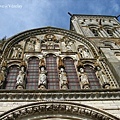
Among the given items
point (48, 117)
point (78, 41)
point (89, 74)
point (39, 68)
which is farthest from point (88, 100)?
point (78, 41)

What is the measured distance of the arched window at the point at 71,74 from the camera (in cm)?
1300

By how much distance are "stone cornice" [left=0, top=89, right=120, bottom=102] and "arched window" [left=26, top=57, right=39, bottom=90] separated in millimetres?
1806

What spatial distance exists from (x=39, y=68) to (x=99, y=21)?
710 inches

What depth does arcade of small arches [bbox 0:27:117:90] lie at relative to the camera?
12891 millimetres

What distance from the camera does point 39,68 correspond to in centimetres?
1465

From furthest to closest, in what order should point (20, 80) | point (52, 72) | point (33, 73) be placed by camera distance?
1. point (52, 72)
2. point (33, 73)
3. point (20, 80)

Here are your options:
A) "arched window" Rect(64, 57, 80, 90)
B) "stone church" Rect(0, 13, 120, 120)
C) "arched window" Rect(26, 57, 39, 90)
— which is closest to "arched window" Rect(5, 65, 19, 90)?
"stone church" Rect(0, 13, 120, 120)

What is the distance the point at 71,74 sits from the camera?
46.8 feet

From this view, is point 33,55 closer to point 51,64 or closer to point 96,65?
point 51,64

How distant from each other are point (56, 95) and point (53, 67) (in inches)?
167

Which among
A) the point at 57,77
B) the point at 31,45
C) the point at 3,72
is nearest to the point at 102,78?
the point at 57,77

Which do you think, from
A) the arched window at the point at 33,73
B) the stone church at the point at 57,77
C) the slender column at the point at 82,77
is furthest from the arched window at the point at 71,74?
the arched window at the point at 33,73

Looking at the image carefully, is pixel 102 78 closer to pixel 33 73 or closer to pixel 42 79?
pixel 42 79

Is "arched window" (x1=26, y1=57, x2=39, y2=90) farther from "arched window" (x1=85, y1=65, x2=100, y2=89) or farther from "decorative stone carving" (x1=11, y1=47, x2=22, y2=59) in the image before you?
"arched window" (x1=85, y1=65, x2=100, y2=89)
